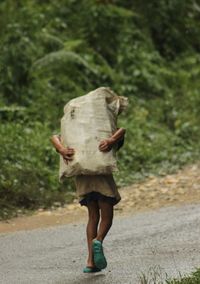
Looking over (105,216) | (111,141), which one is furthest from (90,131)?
(105,216)

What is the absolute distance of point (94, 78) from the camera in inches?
786

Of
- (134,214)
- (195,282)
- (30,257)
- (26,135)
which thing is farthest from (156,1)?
(195,282)

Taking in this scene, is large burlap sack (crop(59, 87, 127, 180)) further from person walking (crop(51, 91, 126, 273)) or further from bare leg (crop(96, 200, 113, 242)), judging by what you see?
bare leg (crop(96, 200, 113, 242))

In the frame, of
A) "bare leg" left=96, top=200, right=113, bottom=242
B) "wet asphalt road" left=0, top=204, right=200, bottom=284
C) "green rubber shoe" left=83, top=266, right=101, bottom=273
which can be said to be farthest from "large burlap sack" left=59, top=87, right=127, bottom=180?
"wet asphalt road" left=0, top=204, right=200, bottom=284

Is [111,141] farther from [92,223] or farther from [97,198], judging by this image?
[92,223]

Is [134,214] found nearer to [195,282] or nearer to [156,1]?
[195,282]

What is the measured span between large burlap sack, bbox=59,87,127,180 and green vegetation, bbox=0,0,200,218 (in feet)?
15.8

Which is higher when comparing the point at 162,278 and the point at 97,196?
the point at 97,196

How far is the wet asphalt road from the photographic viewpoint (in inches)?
289

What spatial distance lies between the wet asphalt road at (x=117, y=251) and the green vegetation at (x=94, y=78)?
83.8 inches

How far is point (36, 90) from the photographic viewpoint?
17438 millimetres

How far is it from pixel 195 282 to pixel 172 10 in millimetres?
19207

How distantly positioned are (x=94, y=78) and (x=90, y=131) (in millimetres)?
13024

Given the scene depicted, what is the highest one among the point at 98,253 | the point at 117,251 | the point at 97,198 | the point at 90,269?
the point at 97,198
